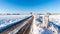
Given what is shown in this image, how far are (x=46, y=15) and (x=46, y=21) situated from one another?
0.40ft

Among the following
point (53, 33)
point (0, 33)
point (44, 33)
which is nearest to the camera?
point (0, 33)

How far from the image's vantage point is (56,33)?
6.04 feet

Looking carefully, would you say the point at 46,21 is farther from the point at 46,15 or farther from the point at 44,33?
the point at 44,33

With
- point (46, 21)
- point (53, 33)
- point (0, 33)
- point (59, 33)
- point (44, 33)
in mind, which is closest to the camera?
point (0, 33)

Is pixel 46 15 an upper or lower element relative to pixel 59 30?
upper

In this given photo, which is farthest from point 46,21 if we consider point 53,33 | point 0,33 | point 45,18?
point 0,33

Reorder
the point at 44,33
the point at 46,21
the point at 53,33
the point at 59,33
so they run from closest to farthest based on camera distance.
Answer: the point at 44,33 → the point at 53,33 → the point at 59,33 → the point at 46,21

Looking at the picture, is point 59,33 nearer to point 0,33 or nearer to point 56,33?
point 56,33

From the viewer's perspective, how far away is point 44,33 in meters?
1.61

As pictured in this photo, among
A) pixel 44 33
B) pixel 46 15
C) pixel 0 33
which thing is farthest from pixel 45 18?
Result: pixel 0 33

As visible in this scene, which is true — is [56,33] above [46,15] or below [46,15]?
below

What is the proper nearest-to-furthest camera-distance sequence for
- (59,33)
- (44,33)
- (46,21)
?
(44,33) → (59,33) → (46,21)

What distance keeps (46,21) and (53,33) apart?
797mm

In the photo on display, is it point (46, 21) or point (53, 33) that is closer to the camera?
point (53, 33)
